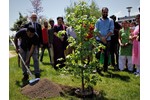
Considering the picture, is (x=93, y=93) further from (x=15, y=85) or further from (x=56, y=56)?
(x=56, y=56)

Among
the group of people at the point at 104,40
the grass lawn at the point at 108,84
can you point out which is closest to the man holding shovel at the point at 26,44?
the group of people at the point at 104,40

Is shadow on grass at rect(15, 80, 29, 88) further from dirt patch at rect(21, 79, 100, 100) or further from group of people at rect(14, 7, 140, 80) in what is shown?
dirt patch at rect(21, 79, 100, 100)

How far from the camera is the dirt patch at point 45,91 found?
4070mm

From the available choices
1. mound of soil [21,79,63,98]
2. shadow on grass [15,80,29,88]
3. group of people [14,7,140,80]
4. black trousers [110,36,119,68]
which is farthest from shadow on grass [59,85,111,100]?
black trousers [110,36,119,68]

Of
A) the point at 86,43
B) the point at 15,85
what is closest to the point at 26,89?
the point at 15,85

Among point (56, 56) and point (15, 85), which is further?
point (56, 56)

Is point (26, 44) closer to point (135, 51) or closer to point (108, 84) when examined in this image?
point (108, 84)

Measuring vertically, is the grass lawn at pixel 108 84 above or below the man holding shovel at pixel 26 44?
below

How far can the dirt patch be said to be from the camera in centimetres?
407

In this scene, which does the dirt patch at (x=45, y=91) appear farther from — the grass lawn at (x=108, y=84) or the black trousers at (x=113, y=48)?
the black trousers at (x=113, y=48)

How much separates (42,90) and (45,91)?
51 millimetres

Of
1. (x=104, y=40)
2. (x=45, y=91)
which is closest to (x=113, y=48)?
(x=104, y=40)

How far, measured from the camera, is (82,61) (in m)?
4.14
